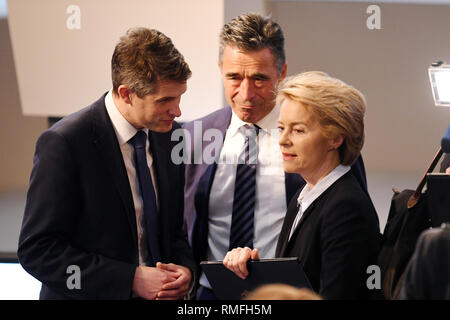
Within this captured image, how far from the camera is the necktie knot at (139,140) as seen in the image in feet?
7.95

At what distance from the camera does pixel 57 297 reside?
2.35 m

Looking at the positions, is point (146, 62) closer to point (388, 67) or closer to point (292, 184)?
point (292, 184)

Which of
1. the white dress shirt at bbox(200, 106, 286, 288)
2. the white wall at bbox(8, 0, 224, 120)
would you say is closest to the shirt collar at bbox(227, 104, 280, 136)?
the white dress shirt at bbox(200, 106, 286, 288)

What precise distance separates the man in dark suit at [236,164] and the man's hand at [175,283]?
0.68ft

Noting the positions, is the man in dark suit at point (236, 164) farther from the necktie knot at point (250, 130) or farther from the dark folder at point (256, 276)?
the dark folder at point (256, 276)

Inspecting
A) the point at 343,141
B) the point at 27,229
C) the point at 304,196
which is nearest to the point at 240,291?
the point at 304,196

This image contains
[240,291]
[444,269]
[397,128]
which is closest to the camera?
[444,269]

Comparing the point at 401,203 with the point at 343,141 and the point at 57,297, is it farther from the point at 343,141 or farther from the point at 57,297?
the point at 57,297

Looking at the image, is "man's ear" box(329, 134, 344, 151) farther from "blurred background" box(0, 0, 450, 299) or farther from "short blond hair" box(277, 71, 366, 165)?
"blurred background" box(0, 0, 450, 299)

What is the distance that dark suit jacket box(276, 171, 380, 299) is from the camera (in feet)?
6.34

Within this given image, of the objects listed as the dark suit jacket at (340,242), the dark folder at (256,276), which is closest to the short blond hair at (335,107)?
the dark suit jacket at (340,242)

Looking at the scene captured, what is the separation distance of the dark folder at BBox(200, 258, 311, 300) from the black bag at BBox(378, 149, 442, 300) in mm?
236

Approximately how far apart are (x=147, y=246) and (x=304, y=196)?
23.2 inches
